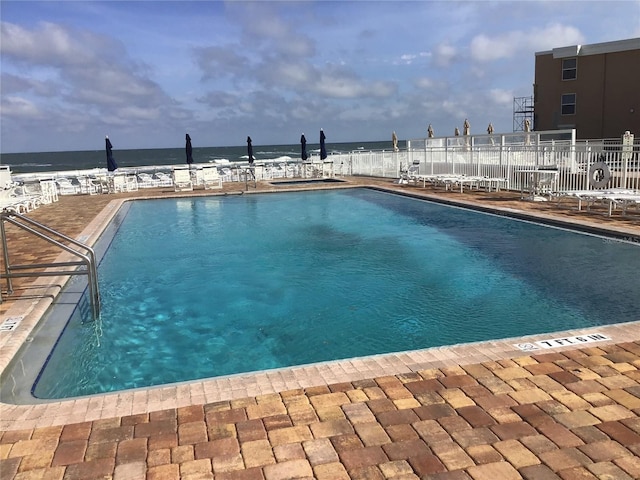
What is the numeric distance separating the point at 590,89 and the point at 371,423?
1048 inches

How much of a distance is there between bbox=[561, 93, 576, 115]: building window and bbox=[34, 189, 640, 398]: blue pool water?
61.3ft

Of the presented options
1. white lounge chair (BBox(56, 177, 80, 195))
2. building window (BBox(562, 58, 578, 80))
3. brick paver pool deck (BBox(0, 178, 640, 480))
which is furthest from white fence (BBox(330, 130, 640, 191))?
white lounge chair (BBox(56, 177, 80, 195))

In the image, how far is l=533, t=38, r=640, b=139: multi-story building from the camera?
2314cm

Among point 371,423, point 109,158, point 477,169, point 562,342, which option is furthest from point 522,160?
point 109,158

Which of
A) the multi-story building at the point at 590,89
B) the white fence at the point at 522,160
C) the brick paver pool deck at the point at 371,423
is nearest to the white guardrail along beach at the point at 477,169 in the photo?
the white fence at the point at 522,160

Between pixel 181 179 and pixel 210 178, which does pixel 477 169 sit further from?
pixel 181 179

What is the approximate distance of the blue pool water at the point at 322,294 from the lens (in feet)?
14.5

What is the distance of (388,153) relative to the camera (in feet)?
67.4

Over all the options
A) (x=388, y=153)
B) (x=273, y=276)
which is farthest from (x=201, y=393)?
(x=388, y=153)

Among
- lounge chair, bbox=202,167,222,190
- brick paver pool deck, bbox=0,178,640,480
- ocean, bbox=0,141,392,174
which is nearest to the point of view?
brick paver pool deck, bbox=0,178,640,480

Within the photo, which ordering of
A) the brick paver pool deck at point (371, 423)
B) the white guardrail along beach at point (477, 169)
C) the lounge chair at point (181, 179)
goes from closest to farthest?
the brick paver pool deck at point (371, 423), the white guardrail along beach at point (477, 169), the lounge chair at point (181, 179)

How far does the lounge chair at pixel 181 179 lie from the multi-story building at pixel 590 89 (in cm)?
1893

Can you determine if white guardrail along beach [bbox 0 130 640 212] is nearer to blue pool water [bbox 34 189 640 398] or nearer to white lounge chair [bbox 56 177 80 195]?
white lounge chair [bbox 56 177 80 195]

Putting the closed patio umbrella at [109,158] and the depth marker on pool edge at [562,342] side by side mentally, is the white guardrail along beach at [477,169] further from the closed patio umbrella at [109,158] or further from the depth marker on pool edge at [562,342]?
the depth marker on pool edge at [562,342]
